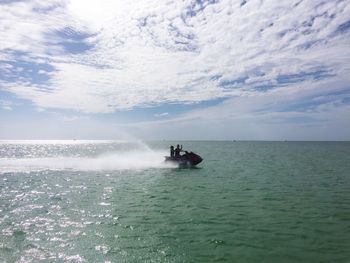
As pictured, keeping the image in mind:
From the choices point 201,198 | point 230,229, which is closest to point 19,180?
point 201,198

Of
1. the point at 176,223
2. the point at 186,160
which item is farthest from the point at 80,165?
the point at 176,223

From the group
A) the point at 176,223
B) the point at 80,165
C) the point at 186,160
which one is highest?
the point at 186,160

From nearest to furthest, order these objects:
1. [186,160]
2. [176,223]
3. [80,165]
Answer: [176,223] → [186,160] → [80,165]

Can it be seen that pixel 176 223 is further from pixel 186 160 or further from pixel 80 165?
pixel 80 165

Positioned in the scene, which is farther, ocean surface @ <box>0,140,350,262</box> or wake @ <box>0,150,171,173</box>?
wake @ <box>0,150,171,173</box>

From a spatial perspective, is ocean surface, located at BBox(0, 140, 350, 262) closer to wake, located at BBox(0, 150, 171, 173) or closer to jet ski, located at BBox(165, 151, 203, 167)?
jet ski, located at BBox(165, 151, 203, 167)

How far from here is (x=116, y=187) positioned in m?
30.5

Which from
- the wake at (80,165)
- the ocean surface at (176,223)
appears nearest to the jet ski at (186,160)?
the wake at (80,165)

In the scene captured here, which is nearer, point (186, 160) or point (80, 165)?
point (186, 160)

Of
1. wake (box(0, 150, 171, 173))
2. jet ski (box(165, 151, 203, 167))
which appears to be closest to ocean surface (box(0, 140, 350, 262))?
jet ski (box(165, 151, 203, 167))

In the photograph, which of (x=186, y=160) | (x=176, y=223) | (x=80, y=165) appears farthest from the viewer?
(x=80, y=165)

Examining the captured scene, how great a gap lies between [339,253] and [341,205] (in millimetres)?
9806

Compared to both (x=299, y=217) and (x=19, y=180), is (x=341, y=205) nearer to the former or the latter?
(x=299, y=217)

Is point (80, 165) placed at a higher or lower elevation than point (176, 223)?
higher
